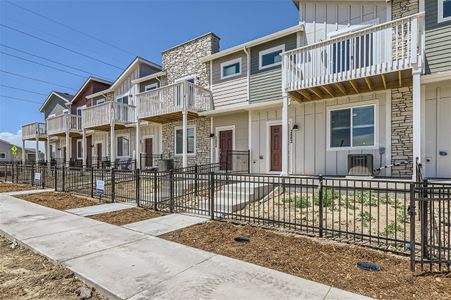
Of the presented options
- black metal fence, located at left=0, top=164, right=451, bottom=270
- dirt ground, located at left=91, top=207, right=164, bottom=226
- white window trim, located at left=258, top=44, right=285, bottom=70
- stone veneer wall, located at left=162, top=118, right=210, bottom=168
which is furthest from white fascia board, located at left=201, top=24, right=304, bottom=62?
dirt ground, located at left=91, top=207, right=164, bottom=226

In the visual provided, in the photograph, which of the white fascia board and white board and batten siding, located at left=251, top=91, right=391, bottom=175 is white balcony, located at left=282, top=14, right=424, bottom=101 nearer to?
white board and batten siding, located at left=251, top=91, right=391, bottom=175

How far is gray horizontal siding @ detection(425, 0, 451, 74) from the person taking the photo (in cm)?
800

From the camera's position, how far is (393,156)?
28.6 feet

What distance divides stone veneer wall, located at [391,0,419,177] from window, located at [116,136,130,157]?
53.4 feet

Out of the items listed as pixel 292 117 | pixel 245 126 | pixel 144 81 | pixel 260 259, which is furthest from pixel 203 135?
pixel 260 259

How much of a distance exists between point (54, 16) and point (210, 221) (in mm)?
26135

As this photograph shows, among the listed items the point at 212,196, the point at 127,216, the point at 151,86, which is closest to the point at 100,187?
the point at 127,216

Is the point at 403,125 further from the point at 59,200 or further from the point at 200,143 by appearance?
the point at 59,200

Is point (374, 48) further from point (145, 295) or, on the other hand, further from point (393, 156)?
point (145, 295)

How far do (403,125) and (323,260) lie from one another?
690 cm

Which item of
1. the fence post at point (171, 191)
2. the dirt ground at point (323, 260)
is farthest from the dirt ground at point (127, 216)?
the dirt ground at point (323, 260)

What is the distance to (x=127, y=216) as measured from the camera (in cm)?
695

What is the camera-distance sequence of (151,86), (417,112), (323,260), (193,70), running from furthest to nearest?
(151,86) → (193,70) → (417,112) → (323,260)

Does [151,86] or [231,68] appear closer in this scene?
[231,68]
